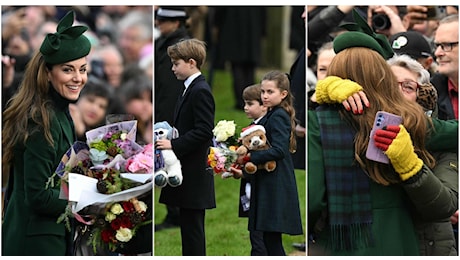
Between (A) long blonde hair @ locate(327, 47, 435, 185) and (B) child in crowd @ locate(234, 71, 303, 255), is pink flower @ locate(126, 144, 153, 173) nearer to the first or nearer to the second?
(B) child in crowd @ locate(234, 71, 303, 255)

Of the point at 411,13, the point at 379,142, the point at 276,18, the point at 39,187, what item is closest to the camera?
the point at 379,142

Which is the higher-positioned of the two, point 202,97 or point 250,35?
point 250,35

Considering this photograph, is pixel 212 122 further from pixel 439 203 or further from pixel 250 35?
pixel 250 35

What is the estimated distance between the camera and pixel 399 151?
5.07 metres

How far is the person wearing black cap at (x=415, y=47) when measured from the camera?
619 centimetres

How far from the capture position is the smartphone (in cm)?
513

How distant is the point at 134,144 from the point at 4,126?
80 cm

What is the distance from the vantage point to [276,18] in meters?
11.8

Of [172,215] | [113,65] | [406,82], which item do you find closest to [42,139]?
[172,215]

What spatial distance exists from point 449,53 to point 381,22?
25.1 inches

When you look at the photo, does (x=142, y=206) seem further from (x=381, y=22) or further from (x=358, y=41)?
(x=381, y=22)

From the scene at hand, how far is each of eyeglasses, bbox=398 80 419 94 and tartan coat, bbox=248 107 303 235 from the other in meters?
0.75
